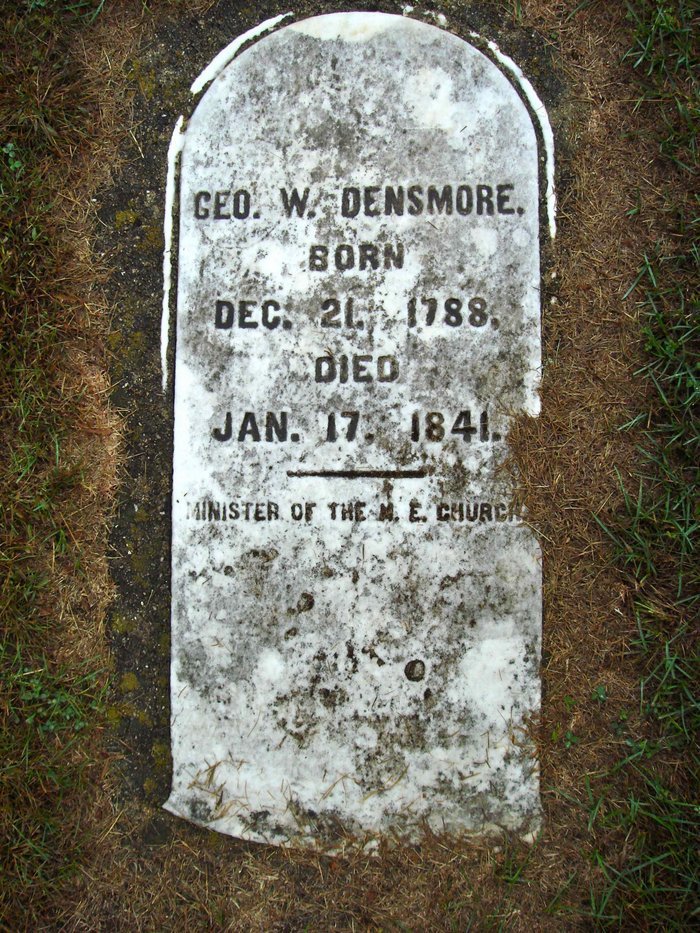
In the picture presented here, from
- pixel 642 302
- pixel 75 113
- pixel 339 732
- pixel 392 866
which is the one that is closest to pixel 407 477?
pixel 339 732

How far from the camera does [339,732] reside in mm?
2035

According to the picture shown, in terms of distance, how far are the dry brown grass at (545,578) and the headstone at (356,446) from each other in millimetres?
119

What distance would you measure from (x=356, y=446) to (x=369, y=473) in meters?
0.10

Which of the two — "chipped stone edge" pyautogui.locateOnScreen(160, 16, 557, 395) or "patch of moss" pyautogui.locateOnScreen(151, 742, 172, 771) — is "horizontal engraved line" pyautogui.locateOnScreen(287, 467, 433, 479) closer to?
"chipped stone edge" pyautogui.locateOnScreen(160, 16, 557, 395)

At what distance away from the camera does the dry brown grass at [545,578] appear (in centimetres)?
204

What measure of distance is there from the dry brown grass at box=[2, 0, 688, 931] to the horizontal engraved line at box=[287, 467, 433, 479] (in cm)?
32

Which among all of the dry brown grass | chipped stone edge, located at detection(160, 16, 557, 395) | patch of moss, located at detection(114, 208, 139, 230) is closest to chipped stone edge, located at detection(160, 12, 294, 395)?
chipped stone edge, located at detection(160, 16, 557, 395)

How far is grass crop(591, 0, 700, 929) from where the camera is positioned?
203 centimetres

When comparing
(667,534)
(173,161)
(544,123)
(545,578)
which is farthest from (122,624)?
(544,123)

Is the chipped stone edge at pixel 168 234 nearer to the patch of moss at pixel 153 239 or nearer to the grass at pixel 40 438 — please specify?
the patch of moss at pixel 153 239

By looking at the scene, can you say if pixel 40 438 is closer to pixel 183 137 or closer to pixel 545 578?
pixel 183 137

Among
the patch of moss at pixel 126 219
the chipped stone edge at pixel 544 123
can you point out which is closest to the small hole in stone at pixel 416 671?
the chipped stone edge at pixel 544 123

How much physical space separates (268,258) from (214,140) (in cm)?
45

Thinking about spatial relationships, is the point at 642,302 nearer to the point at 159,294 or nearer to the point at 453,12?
the point at 453,12
